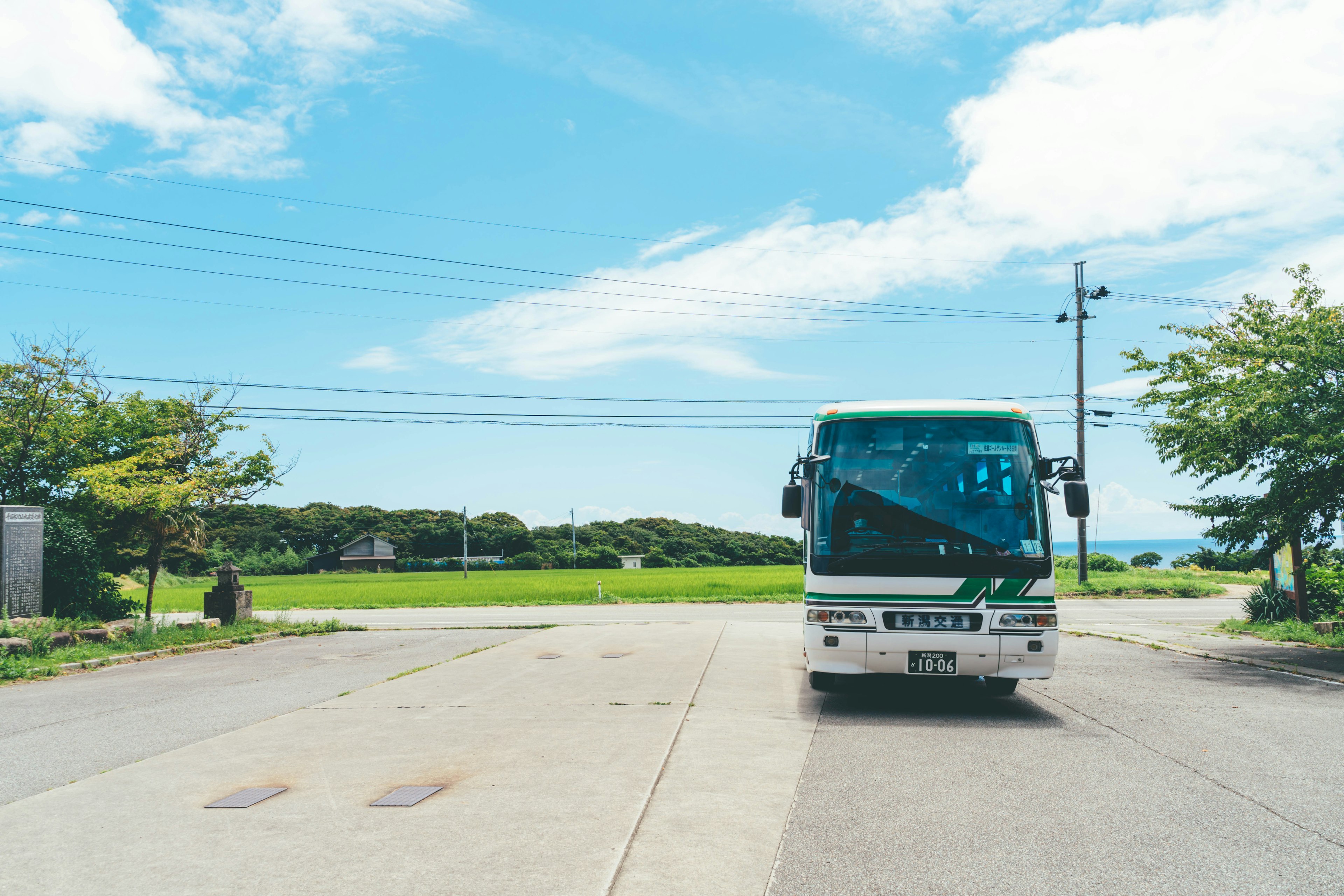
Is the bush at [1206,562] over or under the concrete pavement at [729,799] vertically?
under

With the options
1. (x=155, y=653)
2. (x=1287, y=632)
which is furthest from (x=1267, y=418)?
(x=155, y=653)

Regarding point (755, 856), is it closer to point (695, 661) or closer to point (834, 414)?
point (834, 414)

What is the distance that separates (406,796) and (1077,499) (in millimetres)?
6375

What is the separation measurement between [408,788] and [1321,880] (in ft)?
16.6

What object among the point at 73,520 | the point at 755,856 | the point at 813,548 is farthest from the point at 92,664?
the point at 755,856

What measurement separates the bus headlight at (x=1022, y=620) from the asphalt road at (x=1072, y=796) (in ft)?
2.89

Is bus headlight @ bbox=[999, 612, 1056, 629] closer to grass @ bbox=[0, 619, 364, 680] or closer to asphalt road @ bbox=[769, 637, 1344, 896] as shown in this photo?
asphalt road @ bbox=[769, 637, 1344, 896]

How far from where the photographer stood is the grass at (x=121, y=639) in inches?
472

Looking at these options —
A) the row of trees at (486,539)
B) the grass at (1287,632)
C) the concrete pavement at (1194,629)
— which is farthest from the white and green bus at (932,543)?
the row of trees at (486,539)

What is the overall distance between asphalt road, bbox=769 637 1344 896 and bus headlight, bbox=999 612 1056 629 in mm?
882

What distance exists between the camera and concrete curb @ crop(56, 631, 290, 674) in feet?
41.5

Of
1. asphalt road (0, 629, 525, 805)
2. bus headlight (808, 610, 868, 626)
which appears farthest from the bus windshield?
asphalt road (0, 629, 525, 805)

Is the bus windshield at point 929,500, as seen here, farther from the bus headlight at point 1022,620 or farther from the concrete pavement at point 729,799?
the concrete pavement at point 729,799

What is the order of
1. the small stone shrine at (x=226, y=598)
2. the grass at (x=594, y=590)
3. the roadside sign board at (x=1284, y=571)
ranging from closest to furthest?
the roadside sign board at (x=1284, y=571), the small stone shrine at (x=226, y=598), the grass at (x=594, y=590)
